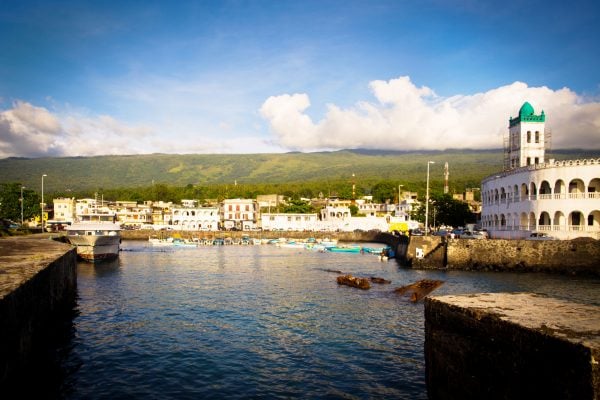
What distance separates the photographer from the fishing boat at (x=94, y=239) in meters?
58.5

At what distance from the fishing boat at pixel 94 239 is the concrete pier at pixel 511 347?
2115 inches

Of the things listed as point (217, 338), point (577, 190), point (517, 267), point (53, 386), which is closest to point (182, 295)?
point (217, 338)

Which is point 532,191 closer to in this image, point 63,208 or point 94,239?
point 94,239

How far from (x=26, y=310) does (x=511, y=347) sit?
50.6ft

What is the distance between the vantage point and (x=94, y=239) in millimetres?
58750

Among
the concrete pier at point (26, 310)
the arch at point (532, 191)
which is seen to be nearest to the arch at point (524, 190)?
the arch at point (532, 191)

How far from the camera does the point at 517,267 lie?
51156 millimetres

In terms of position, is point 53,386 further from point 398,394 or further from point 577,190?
point 577,190

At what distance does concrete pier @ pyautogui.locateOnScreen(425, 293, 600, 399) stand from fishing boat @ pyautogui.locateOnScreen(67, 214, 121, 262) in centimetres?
5371

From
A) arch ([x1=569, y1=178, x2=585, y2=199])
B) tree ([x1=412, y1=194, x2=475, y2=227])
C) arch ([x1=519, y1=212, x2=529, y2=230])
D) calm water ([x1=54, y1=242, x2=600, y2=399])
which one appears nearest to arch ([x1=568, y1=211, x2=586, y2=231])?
arch ([x1=569, y1=178, x2=585, y2=199])

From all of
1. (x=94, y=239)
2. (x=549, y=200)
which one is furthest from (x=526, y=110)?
(x=94, y=239)

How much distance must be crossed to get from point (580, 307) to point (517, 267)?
42.8 meters

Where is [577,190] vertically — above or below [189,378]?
above

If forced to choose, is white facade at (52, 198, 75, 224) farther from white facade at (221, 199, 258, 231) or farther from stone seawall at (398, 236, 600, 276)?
stone seawall at (398, 236, 600, 276)
